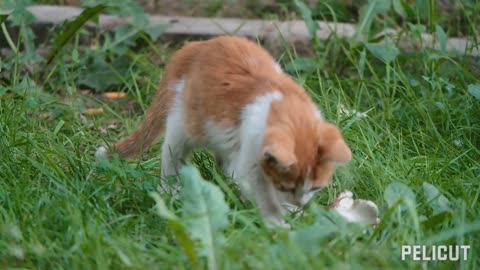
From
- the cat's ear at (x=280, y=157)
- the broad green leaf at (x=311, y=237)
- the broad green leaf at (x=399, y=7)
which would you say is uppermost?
the cat's ear at (x=280, y=157)

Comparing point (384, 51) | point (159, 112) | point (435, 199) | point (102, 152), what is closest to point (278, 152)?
point (435, 199)

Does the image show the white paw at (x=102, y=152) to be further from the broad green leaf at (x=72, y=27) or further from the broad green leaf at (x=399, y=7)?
the broad green leaf at (x=399, y=7)

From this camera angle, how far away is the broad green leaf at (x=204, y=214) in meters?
3.72

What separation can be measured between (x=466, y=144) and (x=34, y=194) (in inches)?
94.2

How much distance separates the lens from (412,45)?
673cm

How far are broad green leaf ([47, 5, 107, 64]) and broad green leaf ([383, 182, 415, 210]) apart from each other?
105 inches

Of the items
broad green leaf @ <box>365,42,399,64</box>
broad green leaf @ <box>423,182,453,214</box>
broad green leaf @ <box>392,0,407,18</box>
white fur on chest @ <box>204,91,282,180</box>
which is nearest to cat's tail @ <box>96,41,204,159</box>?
white fur on chest @ <box>204,91,282,180</box>

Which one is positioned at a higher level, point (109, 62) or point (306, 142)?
point (306, 142)

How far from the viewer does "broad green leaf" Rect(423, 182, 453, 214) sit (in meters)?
4.34

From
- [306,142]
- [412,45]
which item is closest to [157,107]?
[306,142]

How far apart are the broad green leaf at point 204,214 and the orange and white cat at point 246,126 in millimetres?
281

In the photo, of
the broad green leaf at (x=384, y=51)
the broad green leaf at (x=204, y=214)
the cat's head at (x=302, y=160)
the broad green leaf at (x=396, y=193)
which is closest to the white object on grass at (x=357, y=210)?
the broad green leaf at (x=396, y=193)

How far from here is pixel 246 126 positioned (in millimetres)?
4355

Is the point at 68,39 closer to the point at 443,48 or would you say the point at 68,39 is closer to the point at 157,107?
the point at 157,107
